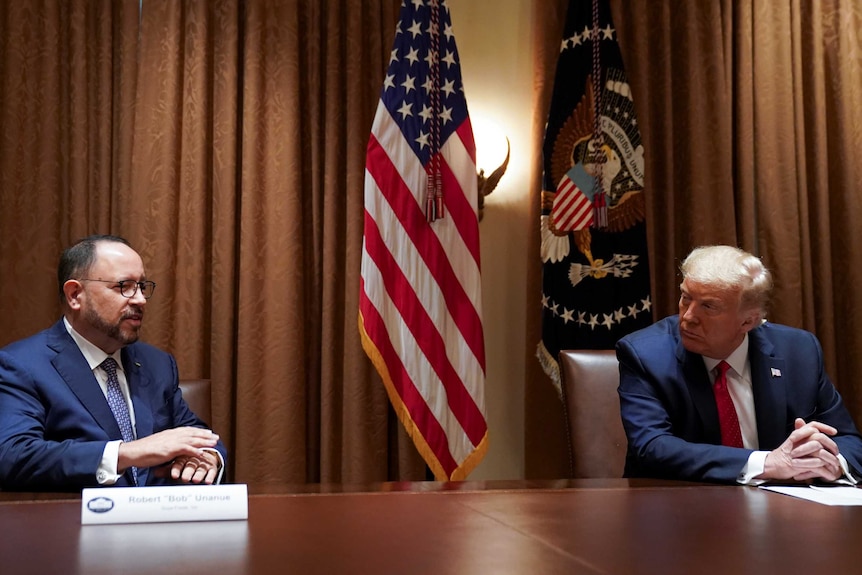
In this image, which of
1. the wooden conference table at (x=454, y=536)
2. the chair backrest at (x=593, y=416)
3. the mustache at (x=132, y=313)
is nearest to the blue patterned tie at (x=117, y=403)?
the mustache at (x=132, y=313)

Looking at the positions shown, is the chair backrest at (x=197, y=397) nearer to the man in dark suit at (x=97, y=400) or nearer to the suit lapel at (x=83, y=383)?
the man in dark suit at (x=97, y=400)

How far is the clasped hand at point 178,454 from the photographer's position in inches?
84.8

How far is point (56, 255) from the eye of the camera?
359 centimetres

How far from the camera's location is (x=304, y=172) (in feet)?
12.9

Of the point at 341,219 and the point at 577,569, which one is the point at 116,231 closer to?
the point at 341,219

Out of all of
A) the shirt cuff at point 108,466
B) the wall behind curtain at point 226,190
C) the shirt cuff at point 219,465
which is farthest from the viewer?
the wall behind curtain at point 226,190

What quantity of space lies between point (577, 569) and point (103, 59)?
329cm

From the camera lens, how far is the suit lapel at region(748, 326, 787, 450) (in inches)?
101

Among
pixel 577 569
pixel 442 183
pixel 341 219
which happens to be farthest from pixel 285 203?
pixel 577 569

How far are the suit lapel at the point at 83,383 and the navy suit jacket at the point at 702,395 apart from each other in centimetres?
155

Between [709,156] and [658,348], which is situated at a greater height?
[709,156]

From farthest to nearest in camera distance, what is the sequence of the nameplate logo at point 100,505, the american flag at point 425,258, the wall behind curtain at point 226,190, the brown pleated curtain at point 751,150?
the brown pleated curtain at point 751,150, the american flag at point 425,258, the wall behind curtain at point 226,190, the nameplate logo at point 100,505

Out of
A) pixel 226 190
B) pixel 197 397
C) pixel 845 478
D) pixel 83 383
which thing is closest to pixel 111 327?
pixel 83 383

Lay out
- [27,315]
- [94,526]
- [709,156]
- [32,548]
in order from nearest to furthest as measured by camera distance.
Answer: [32,548]
[94,526]
[27,315]
[709,156]
